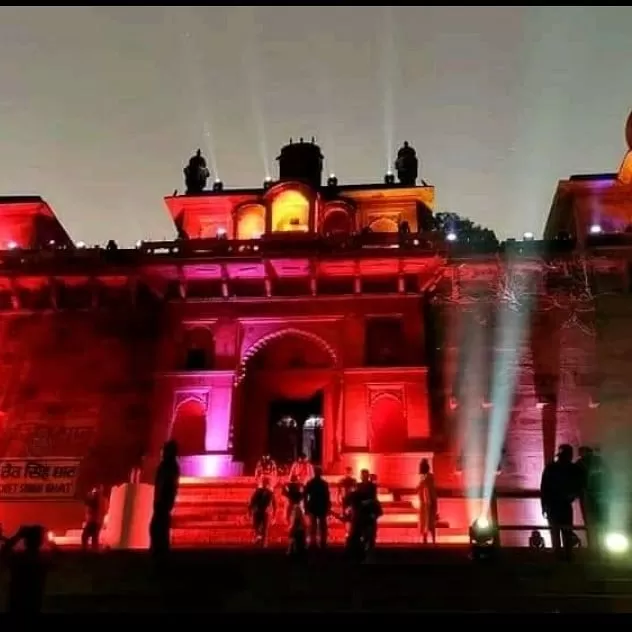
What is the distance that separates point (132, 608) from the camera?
7.92 metres

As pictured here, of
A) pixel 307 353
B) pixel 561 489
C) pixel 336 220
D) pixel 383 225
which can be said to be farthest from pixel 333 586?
pixel 383 225

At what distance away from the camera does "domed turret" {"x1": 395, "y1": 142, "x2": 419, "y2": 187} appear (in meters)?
28.8

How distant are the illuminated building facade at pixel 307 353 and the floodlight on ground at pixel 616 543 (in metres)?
8.23

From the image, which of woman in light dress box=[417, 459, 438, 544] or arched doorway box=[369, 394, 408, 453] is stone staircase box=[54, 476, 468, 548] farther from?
arched doorway box=[369, 394, 408, 453]

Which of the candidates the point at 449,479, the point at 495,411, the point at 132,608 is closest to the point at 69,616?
the point at 132,608

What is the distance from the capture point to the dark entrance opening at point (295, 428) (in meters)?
22.6

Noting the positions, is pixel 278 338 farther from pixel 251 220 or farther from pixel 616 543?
pixel 616 543

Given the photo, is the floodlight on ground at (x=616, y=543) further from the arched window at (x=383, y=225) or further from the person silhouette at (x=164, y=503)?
the arched window at (x=383, y=225)

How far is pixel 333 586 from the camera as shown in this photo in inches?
340

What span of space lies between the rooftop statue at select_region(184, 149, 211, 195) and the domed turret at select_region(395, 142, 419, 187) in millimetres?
7016

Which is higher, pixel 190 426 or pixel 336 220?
pixel 336 220

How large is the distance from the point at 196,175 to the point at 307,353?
9.69 metres

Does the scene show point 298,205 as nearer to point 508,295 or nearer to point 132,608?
point 508,295

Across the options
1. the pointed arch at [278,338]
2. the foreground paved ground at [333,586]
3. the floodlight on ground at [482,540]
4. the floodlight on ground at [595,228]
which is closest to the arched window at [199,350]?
the pointed arch at [278,338]
